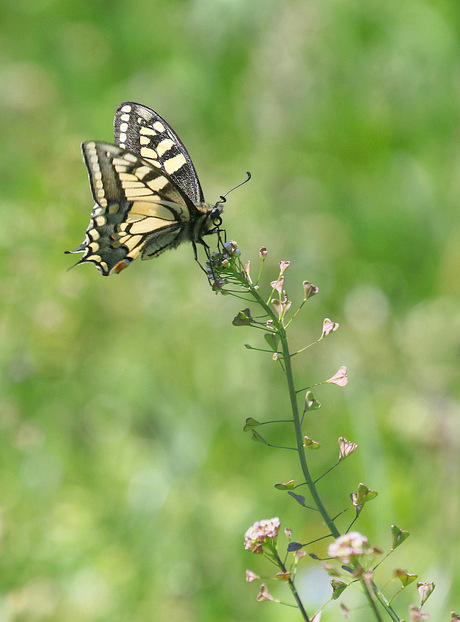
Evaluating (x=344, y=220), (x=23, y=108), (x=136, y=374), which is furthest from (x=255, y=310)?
(x=23, y=108)

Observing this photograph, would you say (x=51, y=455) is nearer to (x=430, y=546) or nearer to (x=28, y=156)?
(x=430, y=546)

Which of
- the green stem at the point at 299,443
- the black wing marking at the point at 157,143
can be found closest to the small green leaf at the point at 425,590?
the green stem at the point at 299,443

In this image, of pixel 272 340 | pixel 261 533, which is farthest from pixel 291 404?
pixel 261 533

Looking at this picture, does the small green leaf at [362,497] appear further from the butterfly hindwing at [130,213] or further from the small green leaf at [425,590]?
the butterfly hindwing at [130,213]

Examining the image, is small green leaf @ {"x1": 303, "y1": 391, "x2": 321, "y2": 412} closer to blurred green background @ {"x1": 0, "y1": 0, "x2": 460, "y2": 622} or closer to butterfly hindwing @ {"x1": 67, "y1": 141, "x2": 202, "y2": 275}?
butterfly hindwing @ {"x1": 67, "y1": 141, "x2": 202, "y2": 275}

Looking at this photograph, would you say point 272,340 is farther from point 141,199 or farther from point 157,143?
point 157,143

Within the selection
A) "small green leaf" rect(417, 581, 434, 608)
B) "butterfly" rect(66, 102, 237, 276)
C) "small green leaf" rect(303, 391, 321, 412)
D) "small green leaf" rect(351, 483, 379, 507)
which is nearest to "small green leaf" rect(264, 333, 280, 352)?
"small green leaf" rect(303, 391, 321, 412)
